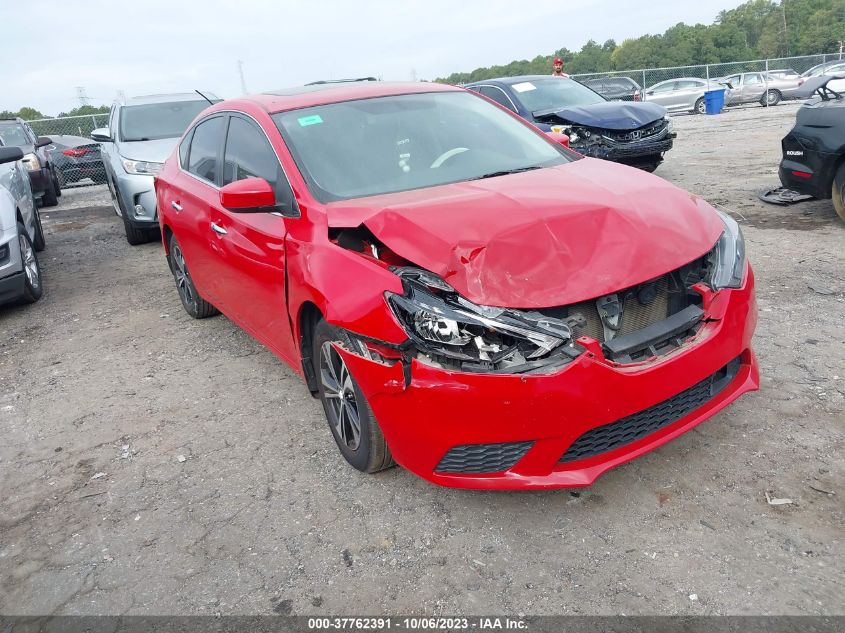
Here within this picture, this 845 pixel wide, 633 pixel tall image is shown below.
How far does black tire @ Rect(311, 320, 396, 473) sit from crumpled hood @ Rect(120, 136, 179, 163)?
608 cm

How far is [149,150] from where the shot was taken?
28.0 ft

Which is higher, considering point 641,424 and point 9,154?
point 9,154

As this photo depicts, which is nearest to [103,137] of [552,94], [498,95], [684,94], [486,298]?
[498,95]

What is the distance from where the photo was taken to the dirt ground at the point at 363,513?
7.87ft

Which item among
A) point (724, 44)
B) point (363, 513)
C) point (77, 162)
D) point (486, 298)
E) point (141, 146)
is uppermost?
point (724, 44)

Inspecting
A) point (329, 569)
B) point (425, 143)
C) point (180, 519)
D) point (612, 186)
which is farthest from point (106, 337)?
point (612, 186)

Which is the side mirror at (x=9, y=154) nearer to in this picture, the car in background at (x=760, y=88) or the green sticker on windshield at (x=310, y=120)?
the green sticker on windshield at (x=310, y=120)

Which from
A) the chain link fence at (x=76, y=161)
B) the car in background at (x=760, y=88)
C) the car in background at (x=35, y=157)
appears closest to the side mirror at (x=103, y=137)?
the car in background at (x=35, y=157)

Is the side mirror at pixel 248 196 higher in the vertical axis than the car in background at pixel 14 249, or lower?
higher

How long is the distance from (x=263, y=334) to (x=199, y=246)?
3.45 feet

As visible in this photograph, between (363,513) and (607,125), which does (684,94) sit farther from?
(363,513)

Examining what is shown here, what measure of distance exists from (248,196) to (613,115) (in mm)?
6906

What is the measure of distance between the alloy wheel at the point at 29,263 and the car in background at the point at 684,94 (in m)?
23.8

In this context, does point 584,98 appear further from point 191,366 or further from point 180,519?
point 180,519
